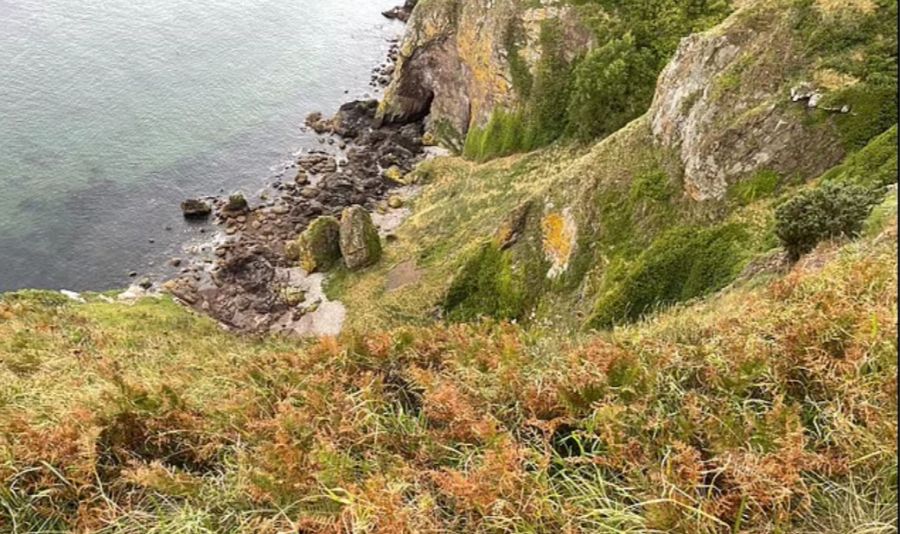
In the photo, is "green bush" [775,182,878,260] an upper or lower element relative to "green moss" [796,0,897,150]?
lower

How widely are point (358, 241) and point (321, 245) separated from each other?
314cm

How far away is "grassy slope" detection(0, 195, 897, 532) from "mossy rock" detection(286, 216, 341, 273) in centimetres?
3908

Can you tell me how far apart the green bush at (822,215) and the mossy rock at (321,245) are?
34.2 meters

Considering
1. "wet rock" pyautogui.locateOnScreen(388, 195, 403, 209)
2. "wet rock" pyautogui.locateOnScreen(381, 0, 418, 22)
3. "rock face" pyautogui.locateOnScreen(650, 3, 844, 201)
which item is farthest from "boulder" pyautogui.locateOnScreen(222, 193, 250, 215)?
"wet rock" pyautogui.locateOnScreen(381, 0, 418, 22)

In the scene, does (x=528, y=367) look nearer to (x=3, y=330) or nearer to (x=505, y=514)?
(x=505, y=514)

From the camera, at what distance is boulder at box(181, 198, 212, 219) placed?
182 feet

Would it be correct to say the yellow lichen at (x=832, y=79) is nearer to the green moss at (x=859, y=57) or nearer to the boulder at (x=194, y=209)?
the green moss at (x=859, y=57)

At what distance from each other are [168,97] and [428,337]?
2668 inches

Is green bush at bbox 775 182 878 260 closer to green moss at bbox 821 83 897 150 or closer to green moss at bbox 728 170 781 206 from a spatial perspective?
green moss at bbox 821 83 897 150

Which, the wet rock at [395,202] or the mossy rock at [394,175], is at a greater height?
the mossy rock at [394,175]

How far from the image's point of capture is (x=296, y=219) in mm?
55688

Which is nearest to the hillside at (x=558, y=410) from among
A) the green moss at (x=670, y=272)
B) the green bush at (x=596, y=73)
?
the green moss at (x=670, y=272)

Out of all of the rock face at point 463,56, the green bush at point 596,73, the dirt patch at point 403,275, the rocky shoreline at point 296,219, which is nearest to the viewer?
the dirt patch at point 403,275

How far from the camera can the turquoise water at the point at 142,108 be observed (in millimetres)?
52625
